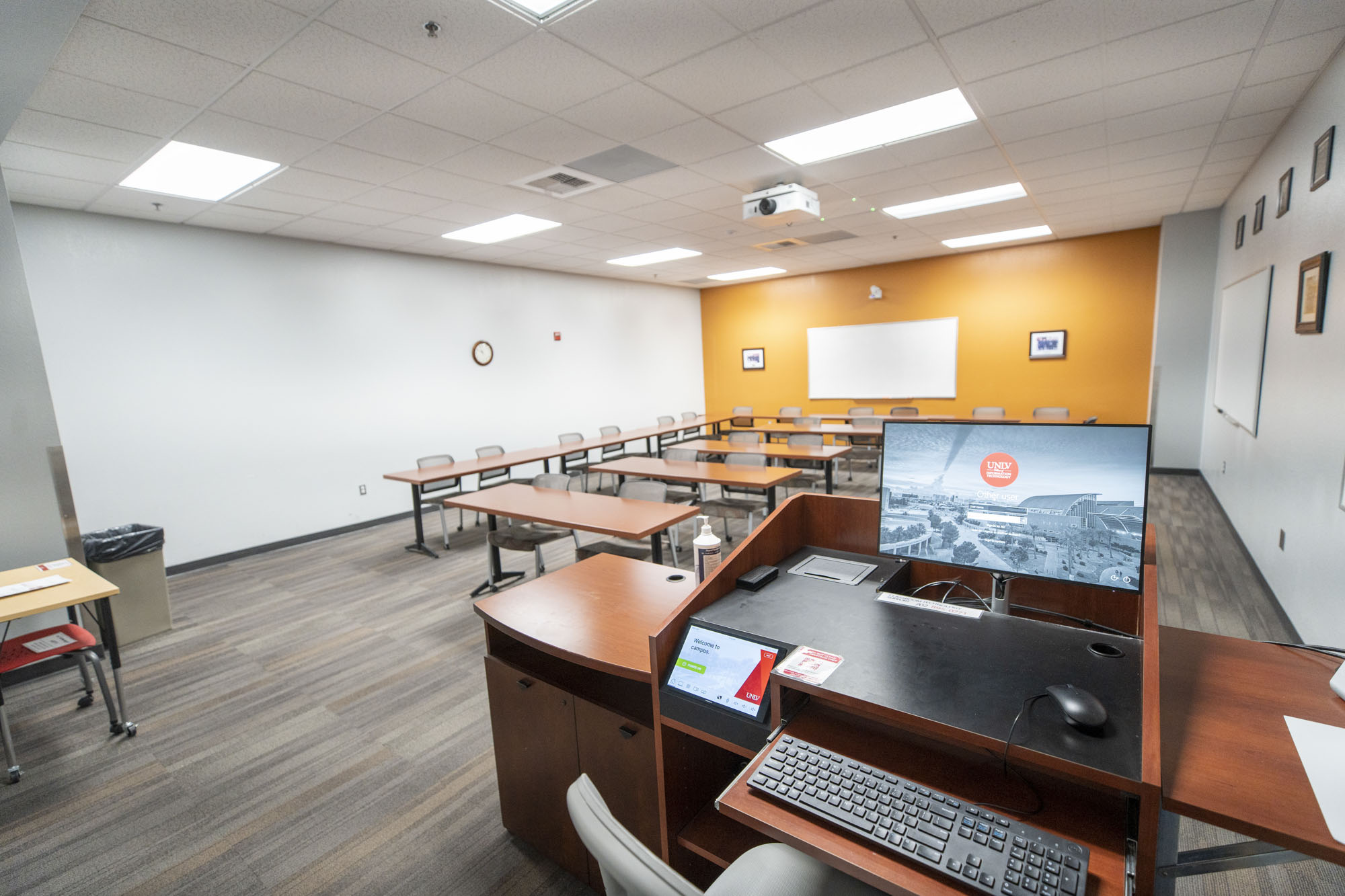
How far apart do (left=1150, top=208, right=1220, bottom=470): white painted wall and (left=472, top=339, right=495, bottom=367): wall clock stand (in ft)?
26.4

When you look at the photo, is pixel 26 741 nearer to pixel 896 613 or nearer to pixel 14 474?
pixel 14 474

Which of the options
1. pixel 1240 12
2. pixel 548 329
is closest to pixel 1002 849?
pixel 1240 12

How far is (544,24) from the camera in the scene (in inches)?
92.3

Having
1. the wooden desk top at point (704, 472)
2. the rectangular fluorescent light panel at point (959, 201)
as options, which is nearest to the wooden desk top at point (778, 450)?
the wooden desk top at point (704, 472)

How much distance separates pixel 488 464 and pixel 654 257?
3.49m

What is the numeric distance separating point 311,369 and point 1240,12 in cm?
692

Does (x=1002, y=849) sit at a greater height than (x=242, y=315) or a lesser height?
lesser

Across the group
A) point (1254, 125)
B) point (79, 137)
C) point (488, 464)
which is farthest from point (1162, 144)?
point (79, 137)

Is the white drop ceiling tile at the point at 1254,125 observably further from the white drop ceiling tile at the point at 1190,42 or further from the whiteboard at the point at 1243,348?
the white drop ceiling tile at the point at 1190,42

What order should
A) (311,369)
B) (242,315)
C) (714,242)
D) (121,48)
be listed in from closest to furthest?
(121,48)
(242,315)
(311,369)
(714,242)

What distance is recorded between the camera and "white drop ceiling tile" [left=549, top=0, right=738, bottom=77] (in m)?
2.27

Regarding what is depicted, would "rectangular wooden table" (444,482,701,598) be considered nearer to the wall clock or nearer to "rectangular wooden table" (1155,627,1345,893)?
"rectangular wooden table" (1155,627,1345,893)

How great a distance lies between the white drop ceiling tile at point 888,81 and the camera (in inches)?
108

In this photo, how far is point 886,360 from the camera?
9.12 meters
